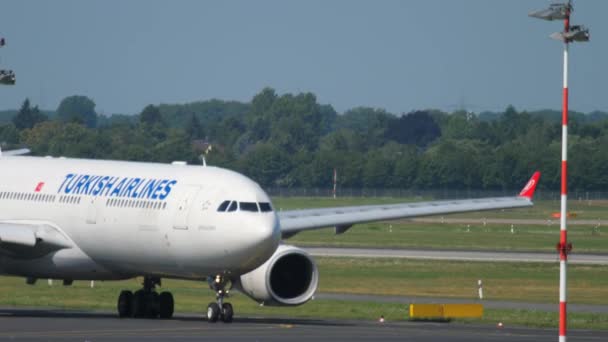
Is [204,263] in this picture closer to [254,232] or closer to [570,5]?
[254,232]

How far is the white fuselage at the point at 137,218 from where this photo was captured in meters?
41.6

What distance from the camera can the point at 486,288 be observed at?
202 feet

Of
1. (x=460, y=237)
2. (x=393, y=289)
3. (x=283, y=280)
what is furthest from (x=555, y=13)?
(x=460, y=237)

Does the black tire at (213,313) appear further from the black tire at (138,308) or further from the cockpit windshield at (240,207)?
the black tire at (138,308)

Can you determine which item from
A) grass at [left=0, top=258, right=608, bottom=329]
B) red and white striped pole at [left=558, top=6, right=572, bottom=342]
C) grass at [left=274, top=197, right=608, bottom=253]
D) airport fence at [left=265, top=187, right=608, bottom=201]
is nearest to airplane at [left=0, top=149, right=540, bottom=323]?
grass at [left=0, top=258, right=608, bottom=329]

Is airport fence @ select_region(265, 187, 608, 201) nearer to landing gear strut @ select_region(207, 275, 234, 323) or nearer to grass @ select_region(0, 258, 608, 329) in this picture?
grass @ select_region(0, 258, 608, 329)

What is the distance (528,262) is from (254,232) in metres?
35.3

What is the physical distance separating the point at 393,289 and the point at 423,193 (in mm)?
126772

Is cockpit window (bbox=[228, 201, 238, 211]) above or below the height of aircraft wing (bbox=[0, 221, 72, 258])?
above

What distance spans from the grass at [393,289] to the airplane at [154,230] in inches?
170

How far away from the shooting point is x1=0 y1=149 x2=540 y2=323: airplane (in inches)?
1646

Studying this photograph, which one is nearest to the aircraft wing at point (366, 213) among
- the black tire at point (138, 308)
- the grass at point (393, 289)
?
the grass at point (393, 289)

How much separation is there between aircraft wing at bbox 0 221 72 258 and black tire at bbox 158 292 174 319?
2.83 m

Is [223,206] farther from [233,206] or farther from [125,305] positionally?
[125,305]
